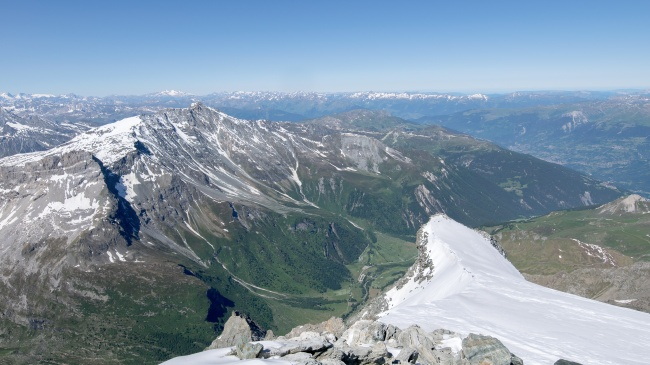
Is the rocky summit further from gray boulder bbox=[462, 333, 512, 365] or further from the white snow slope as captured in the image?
the white snow slope

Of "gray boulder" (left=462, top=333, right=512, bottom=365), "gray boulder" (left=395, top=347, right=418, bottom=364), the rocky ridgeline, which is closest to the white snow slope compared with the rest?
"gray boulder" (left=462, top=333, right=512, bottom=365)

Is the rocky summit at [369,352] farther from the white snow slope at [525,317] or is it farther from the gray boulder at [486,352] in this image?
the white snow slope at [525,317]

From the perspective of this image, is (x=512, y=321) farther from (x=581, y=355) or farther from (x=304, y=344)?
(x=304, y=344)

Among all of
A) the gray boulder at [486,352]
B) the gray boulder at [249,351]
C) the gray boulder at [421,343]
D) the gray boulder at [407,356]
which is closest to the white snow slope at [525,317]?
the gray boulder at [486,352]

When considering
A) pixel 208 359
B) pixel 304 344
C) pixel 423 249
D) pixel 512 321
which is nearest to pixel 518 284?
pixel 512 321

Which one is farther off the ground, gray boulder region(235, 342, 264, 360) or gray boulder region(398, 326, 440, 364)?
gray boulder region(235, 342, 264, 360)

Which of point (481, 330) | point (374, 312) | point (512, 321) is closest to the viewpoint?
point (481, 330)
